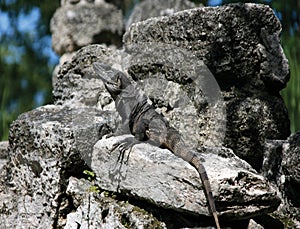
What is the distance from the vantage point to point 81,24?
20.3 ft

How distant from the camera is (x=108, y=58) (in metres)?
3.93

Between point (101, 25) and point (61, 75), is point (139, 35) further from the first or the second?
point (101, 25)

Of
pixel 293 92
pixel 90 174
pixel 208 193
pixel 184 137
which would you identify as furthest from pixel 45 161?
pixel 293 92

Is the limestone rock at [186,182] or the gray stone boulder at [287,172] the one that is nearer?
the limestone rock at [186,182]

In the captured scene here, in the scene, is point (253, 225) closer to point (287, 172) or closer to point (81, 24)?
point (287, 172)

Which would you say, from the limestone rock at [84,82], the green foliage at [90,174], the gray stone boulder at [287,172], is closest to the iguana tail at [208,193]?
the gray stone boulder at [287,172]

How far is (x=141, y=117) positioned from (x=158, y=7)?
118 inches

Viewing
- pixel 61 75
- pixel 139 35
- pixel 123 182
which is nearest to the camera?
pixel 123 182

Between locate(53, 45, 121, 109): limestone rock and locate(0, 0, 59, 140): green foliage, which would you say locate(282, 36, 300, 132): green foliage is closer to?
locate(53, 45, 121, 109): limestone rock

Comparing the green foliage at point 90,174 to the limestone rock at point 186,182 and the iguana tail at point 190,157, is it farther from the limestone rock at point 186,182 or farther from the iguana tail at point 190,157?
the iguana tail at point 190,157

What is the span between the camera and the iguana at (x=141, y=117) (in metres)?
2.83

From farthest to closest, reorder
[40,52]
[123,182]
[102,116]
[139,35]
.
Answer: [40,52]
[139,35]
[102,116]
[123,182]

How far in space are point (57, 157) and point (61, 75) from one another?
43.8 inches


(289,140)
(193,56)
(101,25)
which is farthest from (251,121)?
(101,25)
